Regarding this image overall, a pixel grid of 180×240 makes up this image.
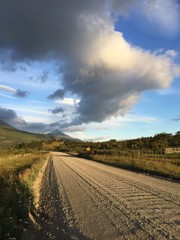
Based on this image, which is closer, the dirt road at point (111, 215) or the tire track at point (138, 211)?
the tire track at point (138, 211)

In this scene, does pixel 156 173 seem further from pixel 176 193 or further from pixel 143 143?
pixel 143 143

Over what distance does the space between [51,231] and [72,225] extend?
65cm

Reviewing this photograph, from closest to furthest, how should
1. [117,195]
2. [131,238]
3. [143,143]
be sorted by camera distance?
[131,238]
[117,195]
[143,143]

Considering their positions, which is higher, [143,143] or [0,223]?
[143,143]

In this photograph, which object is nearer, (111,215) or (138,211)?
(111,215)

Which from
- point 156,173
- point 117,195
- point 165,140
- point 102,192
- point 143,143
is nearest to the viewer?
point 117,195

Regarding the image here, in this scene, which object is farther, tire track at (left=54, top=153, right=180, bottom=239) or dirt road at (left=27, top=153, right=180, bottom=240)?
dirt road at (left=27, top=153, right=180, bottom=240)

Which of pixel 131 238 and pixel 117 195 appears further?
pixel 117 195

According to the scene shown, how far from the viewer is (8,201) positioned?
1189 centimetres

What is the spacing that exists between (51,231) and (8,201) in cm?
294

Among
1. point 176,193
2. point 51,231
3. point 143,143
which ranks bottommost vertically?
point 51,231

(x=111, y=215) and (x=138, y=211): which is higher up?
(x=138, y=211)

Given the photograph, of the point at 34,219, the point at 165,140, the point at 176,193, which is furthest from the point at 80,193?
the point at 165,140

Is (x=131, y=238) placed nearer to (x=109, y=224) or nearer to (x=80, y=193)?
(x=109, y=224)
